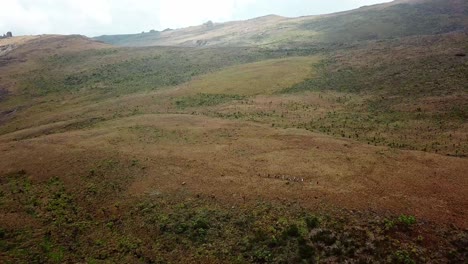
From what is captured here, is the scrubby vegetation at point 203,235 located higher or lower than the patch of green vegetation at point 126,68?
lower

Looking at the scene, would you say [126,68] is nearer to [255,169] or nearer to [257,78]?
[257,78]

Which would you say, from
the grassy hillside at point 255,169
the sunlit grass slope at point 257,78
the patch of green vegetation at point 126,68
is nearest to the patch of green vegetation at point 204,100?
the grassy hillside at point 255,169

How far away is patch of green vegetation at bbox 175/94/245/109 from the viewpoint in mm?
66500

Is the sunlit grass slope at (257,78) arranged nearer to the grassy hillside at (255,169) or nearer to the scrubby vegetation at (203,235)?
the grassy hillside at (255,169)

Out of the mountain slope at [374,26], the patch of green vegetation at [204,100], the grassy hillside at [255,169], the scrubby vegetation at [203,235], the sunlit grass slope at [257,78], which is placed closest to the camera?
the scrubby vegetation at [203,235]

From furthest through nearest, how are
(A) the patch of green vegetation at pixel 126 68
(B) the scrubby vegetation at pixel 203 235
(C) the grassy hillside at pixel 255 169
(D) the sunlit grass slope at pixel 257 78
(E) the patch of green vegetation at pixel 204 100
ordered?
1. (A) the patch of green vegetation at pixel 126 68
2. (D) the sunlit grass slope at pixel 257 78
3. (E) the patch of green vegetation at pixel 204 100
4. (C) the grassy hillside at pixel 255 169
5. (B) the scrubby vegetation at pixel 203 235

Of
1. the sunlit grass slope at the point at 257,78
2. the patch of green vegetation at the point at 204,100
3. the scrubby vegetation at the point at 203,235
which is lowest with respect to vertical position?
the scrubby vegetation at the point at 203,235

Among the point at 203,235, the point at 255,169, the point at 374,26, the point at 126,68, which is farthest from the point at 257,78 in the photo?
the point at 374,26

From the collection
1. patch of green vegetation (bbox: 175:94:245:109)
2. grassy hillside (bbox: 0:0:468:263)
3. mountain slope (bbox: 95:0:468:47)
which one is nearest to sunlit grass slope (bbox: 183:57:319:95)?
A: grassy hillside (bbox: 0:0:468:263)

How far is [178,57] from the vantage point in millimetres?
112500

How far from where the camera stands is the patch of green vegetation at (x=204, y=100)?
6650 cm

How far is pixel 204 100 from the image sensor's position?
226ft

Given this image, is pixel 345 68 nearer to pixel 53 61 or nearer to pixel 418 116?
pixel 418 116

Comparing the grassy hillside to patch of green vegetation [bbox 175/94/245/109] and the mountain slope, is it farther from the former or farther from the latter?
the mountain slope
